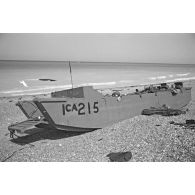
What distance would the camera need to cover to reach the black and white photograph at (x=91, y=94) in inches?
136

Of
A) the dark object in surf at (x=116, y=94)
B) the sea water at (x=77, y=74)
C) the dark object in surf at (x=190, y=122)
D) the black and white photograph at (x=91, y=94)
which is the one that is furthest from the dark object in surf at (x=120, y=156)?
the dark object in surf at (x=116, y=94)

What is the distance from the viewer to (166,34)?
11.8ft

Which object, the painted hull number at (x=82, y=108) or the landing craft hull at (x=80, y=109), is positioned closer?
the landing craft hull at (x=80, y=109)

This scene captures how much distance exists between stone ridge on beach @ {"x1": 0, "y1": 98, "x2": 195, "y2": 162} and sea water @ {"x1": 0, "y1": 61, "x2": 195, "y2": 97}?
614 mm

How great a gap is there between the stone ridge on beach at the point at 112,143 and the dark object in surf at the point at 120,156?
6cm

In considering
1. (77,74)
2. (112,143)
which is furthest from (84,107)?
(112,143)

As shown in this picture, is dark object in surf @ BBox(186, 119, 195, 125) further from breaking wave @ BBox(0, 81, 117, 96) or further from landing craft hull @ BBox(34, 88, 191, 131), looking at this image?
breaking wave @ BBox(0, 81, 117, 96)

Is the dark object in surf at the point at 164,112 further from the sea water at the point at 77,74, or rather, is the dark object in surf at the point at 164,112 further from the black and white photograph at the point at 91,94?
the sea water at the point at 77,74

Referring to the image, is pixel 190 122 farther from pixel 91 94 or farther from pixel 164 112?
pixel 91 94

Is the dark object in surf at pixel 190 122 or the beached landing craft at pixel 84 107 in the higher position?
the beached landing craft at pixel 84 107

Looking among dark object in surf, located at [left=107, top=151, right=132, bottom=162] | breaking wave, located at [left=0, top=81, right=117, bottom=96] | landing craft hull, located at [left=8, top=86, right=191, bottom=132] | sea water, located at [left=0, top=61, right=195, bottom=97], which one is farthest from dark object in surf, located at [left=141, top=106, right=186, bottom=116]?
dark object in surf, located at [left=107, top=151, right=132, bottom=162]

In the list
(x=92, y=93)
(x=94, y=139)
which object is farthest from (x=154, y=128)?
(x=92, y=93)

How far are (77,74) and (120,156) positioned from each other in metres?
1.85
